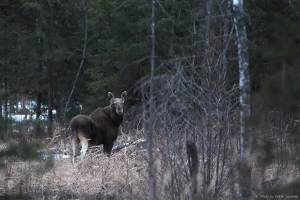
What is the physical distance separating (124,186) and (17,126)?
550cm

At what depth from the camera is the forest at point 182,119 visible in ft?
19.0

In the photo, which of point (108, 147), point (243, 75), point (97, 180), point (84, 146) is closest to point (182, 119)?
point (243, 75)

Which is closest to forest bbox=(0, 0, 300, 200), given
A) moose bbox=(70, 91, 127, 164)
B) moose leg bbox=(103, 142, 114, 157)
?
moose leg bbox=(103, 142, 114, 157)

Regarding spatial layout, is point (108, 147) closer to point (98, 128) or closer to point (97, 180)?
point (98, 128)

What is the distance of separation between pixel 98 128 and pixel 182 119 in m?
5.63

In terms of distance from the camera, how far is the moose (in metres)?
14.1

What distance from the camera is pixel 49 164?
561 centimetres

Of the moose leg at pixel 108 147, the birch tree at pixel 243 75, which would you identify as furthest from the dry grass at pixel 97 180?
the birch tree at pixel 243 75

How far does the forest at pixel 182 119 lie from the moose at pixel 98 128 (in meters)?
0.36

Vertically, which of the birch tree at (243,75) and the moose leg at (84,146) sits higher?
the birch tree at (243,75)

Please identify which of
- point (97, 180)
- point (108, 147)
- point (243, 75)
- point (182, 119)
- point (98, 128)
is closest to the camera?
point (243, 75)

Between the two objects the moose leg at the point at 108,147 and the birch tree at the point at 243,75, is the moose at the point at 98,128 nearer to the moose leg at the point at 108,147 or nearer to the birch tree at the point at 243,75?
the moose leg at the point at 108,147

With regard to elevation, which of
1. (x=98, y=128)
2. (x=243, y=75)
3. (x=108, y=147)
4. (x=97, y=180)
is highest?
(x=243, y=75)

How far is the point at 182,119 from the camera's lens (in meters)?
9.44
